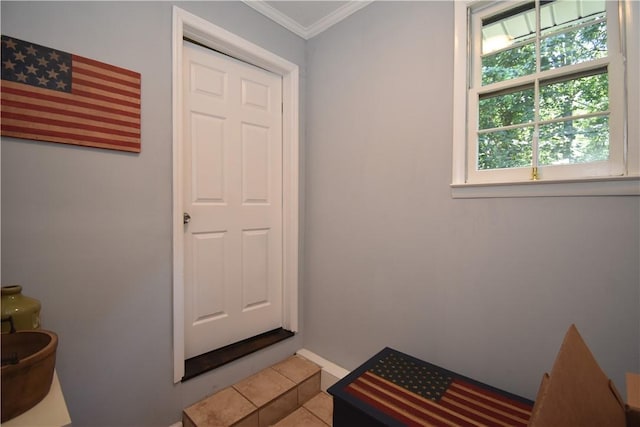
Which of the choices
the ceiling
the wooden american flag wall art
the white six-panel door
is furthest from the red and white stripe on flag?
the ceiling

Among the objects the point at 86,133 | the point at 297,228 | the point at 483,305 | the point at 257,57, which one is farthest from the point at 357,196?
the point at 86,133

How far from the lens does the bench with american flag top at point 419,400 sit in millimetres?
1032

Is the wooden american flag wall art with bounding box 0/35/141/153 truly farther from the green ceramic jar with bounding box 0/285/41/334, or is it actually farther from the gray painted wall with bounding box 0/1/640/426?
the green ceramic jar with bounding box 0/285/41/334

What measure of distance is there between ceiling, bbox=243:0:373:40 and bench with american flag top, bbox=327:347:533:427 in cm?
213

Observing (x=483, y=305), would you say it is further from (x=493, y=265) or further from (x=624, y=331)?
(x=624, y=331)

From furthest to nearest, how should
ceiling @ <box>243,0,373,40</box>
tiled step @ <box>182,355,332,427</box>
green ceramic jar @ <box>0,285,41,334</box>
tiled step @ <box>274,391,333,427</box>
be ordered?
ceiling @ <box>243,0,373,40</box> → tiled step @ <box>274,391,333,427</box> → tiled step @ <box>182,355,332,427</box> → green ceramic jar @ <box>0,285,41,334</box>

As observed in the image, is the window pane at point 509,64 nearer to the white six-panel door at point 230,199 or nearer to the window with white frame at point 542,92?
the window with white frame at point 542,92

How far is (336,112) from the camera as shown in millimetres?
1908

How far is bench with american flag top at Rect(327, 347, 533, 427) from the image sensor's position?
3.39ft

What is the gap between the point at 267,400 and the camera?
154cm

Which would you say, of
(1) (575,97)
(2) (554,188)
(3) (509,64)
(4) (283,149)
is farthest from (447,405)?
(4) (283,149)

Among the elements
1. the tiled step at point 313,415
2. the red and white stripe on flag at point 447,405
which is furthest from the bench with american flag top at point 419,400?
the tiled step at point 313,415

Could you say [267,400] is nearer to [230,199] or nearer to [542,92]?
[230,199]

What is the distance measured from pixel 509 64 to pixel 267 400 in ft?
7.01
